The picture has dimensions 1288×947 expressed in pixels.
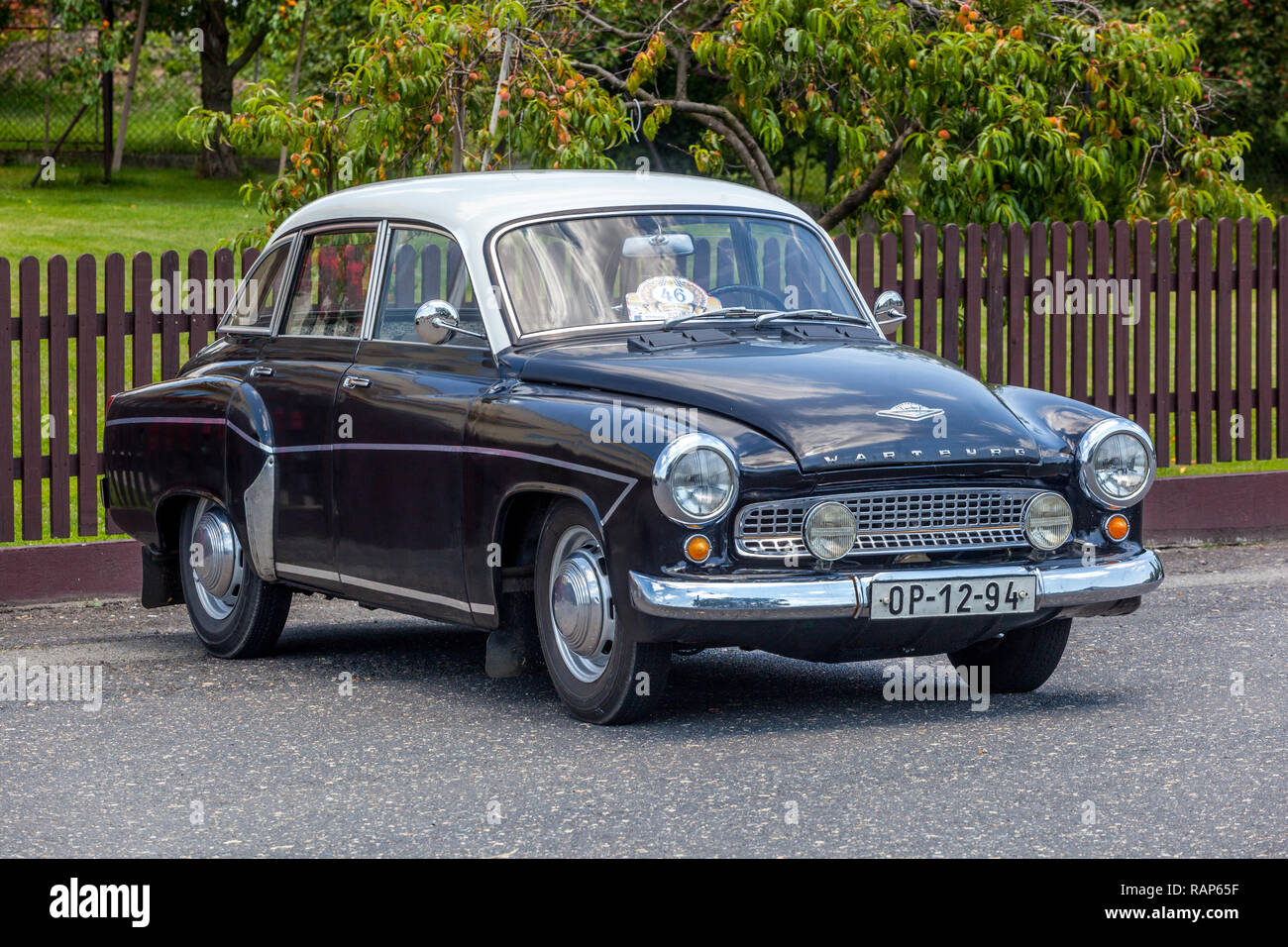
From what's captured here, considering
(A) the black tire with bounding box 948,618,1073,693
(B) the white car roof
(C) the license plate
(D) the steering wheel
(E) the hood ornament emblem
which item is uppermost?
(B) the white car roof

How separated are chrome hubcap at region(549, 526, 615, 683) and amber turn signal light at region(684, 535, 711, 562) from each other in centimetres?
41

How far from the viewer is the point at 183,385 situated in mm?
8359

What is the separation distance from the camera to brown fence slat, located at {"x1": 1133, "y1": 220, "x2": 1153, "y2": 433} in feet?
36.6

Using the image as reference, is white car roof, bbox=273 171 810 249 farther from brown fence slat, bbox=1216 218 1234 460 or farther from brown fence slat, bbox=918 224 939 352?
brown fence slat, bbox=1216 218 1234 460

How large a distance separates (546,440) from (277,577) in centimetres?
190

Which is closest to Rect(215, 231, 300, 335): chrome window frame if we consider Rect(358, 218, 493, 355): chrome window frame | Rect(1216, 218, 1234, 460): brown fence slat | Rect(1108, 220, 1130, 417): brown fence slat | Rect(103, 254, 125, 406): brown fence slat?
Rect(358, 218, 493, 355): chrome window frame

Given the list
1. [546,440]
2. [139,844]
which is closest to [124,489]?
[546,440]

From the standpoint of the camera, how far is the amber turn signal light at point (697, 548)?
592 cm

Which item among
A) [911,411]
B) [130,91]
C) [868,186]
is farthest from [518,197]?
[130,91]

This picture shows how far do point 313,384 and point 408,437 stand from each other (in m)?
0.73

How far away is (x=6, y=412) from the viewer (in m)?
9.55

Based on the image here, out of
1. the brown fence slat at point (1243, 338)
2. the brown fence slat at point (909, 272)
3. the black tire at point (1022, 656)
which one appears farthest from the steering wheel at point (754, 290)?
the brown fence slat at point (1243, 338)

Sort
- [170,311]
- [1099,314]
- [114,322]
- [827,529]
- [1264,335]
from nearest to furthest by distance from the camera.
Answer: [827,529] → [114,322] → [170,311] → [1099,314] → [1264,335]

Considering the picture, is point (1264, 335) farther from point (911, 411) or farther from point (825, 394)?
point (825, 394)
